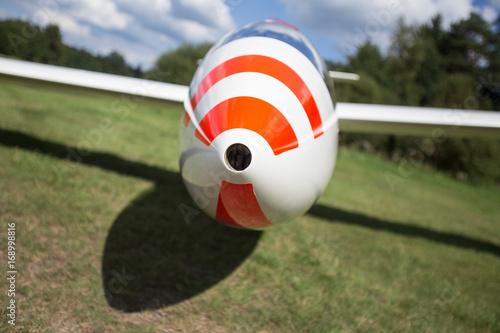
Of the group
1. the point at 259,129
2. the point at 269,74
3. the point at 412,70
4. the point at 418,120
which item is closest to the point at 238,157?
the point at 259,129

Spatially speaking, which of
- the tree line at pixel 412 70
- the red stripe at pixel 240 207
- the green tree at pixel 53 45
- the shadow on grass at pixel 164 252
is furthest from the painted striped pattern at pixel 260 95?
the green tree at pixel 53 45

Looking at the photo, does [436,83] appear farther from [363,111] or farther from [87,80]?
[87,80]

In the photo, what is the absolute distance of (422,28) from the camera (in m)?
41.3

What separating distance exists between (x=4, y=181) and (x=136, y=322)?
2.71 metres

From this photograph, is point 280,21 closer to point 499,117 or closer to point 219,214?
point 219,214

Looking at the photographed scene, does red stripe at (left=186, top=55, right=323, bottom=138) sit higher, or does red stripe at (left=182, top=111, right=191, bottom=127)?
red stripe at (left=186, top=55, right=323, bottom=138)

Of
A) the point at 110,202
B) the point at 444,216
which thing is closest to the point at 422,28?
the point at 444,216

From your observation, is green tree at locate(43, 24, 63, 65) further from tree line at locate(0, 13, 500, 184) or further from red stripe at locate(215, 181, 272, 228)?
red stripe at locate(215, 181, 272, 228)

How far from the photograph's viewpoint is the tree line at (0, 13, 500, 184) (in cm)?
924

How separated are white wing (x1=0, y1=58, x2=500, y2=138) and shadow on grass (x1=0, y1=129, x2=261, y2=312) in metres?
1.45

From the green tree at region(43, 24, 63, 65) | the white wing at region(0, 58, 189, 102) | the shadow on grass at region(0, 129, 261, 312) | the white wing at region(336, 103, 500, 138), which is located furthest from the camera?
the green tree at region(43, 24, 63, 65)

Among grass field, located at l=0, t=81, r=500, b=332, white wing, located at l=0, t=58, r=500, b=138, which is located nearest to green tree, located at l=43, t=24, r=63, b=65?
grass field, located at l=0, t=81, r=500, b=332

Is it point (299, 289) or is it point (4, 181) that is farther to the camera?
point (4, 181)

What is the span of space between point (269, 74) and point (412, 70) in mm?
38693
